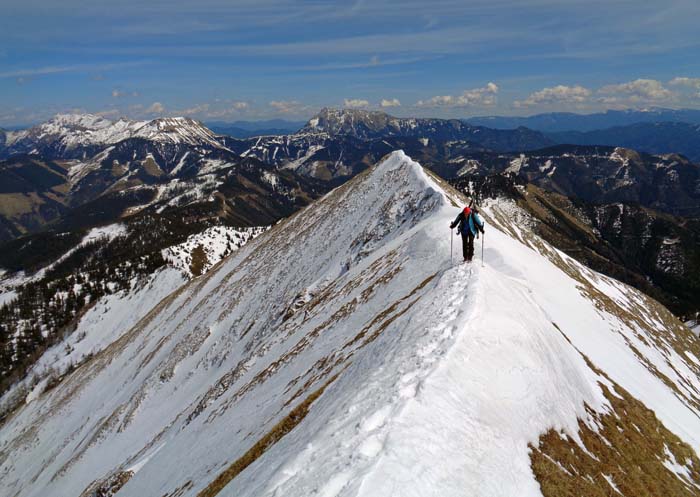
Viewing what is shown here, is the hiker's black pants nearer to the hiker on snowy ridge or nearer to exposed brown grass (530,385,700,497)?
the hiker on snowy ridge

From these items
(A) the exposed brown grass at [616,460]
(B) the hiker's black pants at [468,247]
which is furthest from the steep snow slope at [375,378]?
(B) the hiker's black pants at [468,247]

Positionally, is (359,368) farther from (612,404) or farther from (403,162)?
(403,162)

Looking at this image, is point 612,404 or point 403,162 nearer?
point 612,404

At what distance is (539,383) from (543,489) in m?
4.89

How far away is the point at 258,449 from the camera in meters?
15.6

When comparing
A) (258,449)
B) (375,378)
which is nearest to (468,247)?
(375,378)

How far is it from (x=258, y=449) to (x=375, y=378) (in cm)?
574

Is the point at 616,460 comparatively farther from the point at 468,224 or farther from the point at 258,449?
the point at 468,224

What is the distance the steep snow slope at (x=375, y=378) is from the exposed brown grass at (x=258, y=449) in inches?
4.6

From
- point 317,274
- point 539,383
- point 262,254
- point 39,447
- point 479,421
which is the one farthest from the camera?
point 262,254

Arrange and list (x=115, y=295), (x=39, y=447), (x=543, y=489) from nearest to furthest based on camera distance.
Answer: (x=543, y=489)
(x=39, y=447)
(x=115, y=295)

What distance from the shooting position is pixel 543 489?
1039cm

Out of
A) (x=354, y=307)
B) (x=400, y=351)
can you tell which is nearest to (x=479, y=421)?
(x=400, y=351)

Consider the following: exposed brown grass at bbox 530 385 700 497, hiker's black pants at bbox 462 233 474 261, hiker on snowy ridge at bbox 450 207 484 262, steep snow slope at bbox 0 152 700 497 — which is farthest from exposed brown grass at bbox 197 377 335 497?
Answer: hiker on snowy ridge at bbox 450 207 484 262
